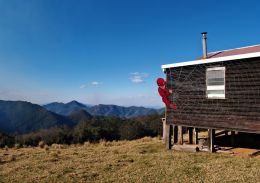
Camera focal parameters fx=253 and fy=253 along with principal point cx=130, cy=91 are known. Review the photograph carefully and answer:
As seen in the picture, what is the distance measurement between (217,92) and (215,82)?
531 millimetres

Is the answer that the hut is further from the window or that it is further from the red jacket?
the red jacket

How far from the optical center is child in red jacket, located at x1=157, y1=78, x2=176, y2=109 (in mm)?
15328

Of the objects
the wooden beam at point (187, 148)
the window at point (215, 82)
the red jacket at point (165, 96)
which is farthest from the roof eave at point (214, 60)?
the wooden beam at point (187, 148)

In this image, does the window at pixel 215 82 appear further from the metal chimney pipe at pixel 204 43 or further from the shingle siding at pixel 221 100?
the metal chimney pipe at pixel 204 43

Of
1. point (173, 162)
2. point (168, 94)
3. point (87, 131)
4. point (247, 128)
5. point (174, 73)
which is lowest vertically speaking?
point (87, 131)

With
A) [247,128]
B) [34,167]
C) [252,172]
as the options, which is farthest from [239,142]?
[34,167]

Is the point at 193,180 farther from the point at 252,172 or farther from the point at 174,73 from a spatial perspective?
the point at 174,73

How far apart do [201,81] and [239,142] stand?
20.1ft

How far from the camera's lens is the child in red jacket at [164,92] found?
1533 centimetres

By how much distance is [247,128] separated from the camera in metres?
11.9

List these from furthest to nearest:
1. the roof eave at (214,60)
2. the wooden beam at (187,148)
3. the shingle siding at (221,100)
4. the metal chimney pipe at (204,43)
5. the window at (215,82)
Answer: the metal chimney pipe at (204,43), the wooden beam at (187,148), the window at (215,82), the shingle siding at (221,100), the roof eave at (214,60)

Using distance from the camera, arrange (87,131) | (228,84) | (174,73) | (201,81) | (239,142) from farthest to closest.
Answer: (87,131) < (239,142) < (174,73) < (201,81) < (228,84)

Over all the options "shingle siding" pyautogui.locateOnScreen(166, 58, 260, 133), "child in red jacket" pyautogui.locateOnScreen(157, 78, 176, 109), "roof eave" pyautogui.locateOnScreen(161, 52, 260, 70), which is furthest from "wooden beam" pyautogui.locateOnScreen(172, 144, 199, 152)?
"roof eave" pyautogui.locateOnScreen(161, 52, 260, 70)

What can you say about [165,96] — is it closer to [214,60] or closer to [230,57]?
[214,60]
